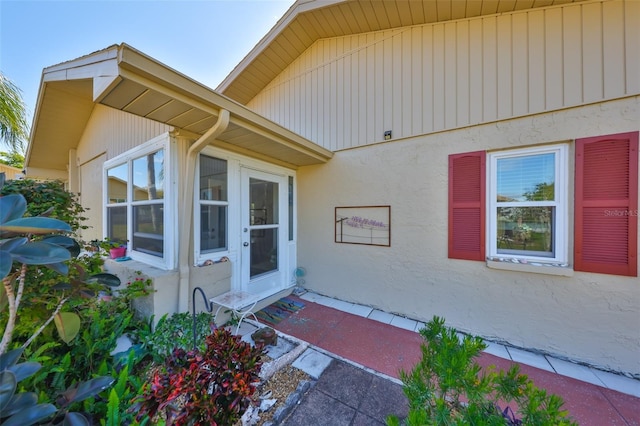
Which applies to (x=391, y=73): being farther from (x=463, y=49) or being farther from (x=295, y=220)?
(x=295, y=220)

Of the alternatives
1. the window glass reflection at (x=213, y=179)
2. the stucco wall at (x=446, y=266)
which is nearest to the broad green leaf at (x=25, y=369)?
the window glass reflection at (x=213, y=179)

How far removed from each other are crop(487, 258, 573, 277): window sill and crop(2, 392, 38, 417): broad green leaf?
152 inches

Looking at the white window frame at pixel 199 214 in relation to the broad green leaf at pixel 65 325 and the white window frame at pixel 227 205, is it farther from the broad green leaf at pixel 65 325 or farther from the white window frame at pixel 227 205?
the broad green leaf at pixel 65 325

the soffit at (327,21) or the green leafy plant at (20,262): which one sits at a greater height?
the soffit at (327,21)

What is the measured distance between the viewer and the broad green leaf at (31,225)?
103cm

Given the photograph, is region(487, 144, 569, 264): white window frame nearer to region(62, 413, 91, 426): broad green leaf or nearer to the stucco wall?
the stucco wall

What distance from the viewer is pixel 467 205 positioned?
293 cm

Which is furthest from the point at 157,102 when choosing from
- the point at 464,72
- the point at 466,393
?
the point at 464,72

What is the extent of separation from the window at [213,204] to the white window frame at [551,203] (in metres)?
3.47

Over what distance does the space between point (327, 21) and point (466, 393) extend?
499cm

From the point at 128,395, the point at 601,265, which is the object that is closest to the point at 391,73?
the point at 601,265

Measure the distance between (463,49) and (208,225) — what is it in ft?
13.3

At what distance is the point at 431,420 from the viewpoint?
1036mm

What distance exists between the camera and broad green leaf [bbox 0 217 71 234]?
3.36 ft
